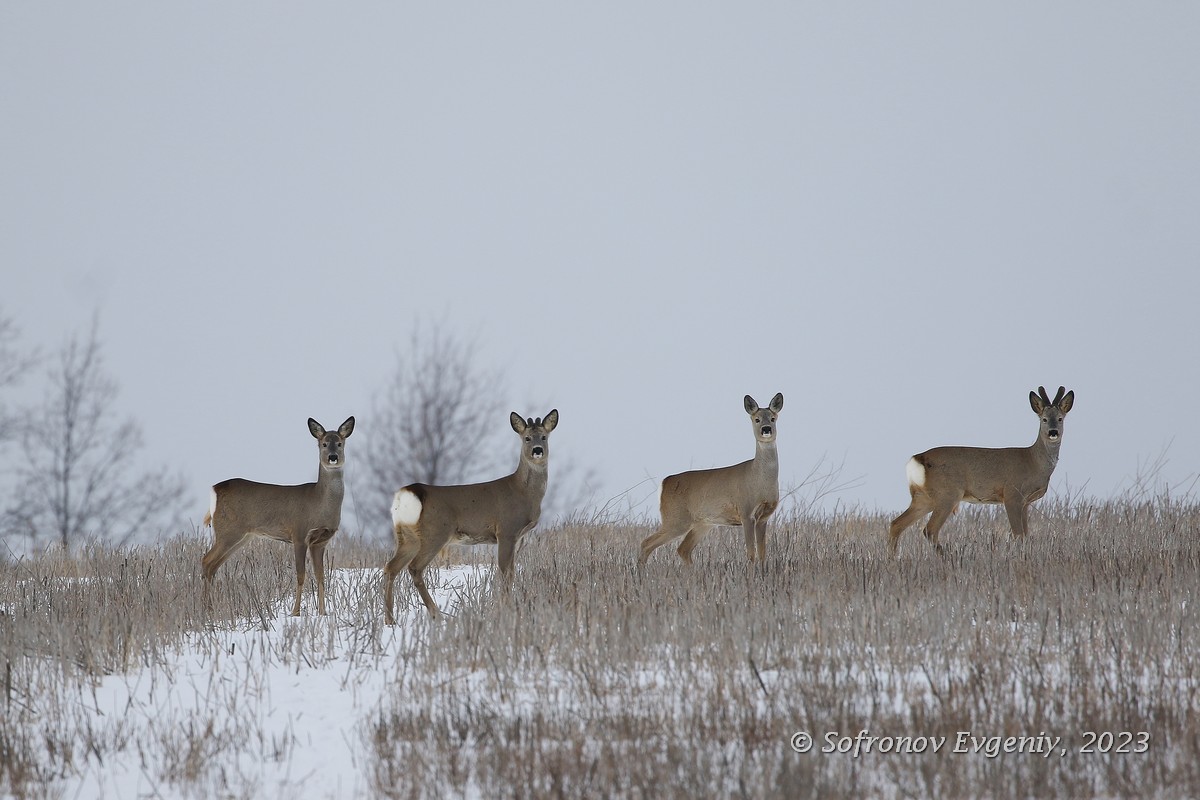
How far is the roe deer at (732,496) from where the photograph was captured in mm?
11164

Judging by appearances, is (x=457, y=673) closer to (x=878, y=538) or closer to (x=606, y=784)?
(x=606, y=784)

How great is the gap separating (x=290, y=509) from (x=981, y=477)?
23.7 feet

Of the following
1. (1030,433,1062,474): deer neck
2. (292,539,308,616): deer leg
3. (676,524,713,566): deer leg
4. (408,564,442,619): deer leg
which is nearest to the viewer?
(408,564,442,619): deer leg

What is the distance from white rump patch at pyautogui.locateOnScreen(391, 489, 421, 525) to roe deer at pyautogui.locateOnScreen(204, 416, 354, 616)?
0.79 metres

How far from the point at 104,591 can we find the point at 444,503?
3.34 meters

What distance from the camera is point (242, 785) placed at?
5.64 metres

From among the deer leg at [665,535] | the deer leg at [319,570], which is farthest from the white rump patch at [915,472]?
the deer leg at [319,570]

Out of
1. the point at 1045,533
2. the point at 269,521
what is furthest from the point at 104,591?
the point at 1045,533

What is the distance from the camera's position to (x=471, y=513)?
9398mm

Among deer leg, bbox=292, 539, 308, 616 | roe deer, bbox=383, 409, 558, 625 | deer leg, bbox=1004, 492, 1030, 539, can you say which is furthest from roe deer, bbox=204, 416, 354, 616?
deer leg, bbox=1004, 492, 1030, 539

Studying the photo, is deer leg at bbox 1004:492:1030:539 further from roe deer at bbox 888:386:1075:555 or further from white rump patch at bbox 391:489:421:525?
white rump patch at bbox 391:489:421:525

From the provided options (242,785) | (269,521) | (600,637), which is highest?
(269,521)

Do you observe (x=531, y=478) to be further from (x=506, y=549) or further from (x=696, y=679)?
(x=696, y=679)

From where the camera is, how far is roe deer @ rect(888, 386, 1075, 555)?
1230 centimetres
